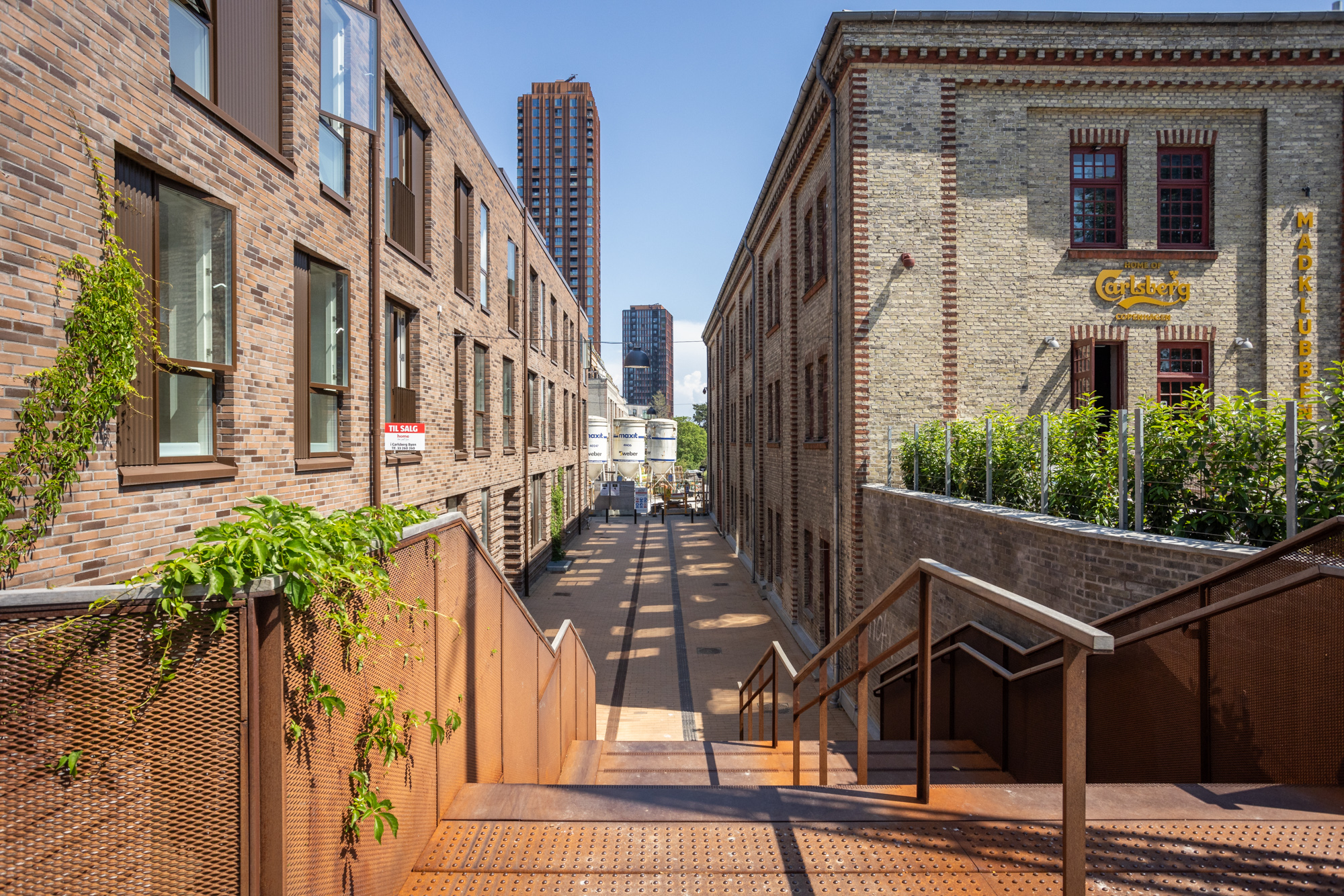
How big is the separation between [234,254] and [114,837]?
19.5 feet

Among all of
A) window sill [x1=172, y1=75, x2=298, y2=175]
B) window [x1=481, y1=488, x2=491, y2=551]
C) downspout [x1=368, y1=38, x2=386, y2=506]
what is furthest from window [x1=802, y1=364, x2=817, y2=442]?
window sill [x1=172, y1=75, x2=298, y2=175]

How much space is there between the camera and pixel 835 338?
11.6 meters

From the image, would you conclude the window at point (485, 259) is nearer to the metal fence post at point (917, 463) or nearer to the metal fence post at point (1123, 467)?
the metal fence post at point (917, 463)

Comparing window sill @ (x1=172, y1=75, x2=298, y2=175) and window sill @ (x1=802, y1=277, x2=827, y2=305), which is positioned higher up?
window sill @ (x1=802, y1=277, x2=827, y2=305)

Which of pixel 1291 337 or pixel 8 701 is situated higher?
pixel 1291 337

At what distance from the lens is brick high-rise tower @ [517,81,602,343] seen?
112562 mm

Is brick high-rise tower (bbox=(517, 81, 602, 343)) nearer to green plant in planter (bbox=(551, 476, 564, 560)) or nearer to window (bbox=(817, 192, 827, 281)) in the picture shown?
green plant in planter (bbox=(551, 476, 564, 560))

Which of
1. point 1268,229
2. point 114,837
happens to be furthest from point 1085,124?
point 114,837

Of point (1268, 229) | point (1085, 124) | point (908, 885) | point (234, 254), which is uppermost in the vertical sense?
point (1085, 124)

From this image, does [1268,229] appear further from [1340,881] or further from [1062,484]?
[1340,881]

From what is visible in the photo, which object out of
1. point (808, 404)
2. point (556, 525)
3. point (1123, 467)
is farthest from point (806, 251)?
point (556, 525)

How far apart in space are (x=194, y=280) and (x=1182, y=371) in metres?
14.0

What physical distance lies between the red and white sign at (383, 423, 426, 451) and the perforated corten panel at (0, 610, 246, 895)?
8.33 m

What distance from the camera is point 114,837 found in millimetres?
1775
